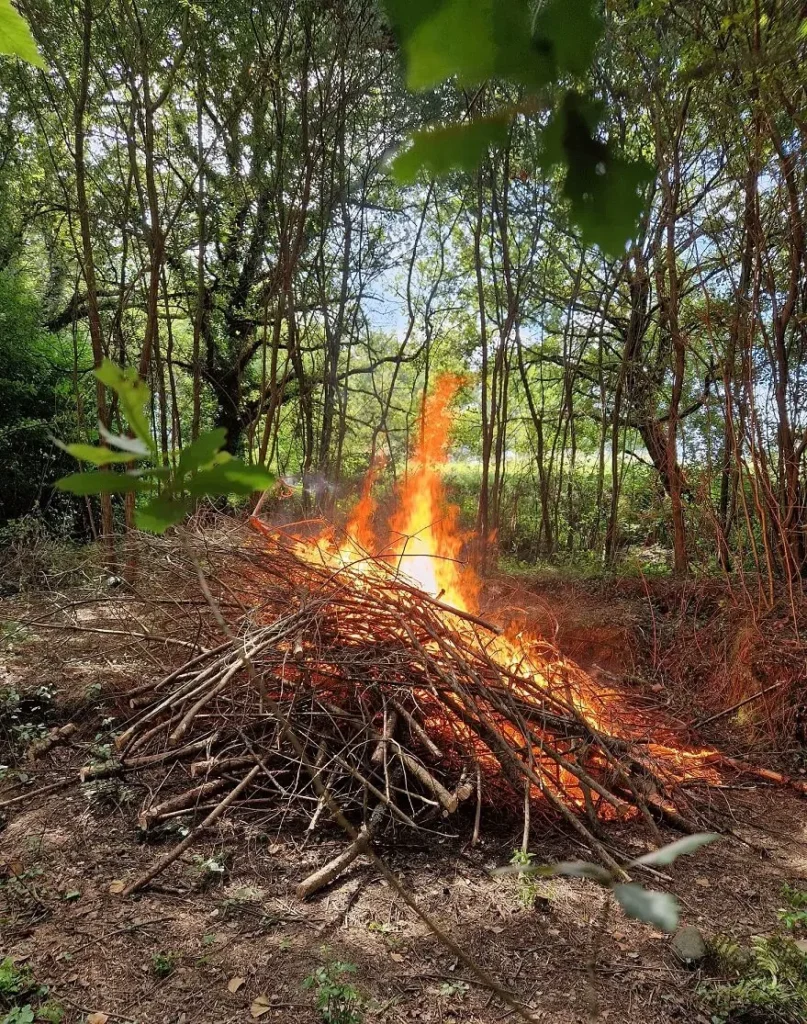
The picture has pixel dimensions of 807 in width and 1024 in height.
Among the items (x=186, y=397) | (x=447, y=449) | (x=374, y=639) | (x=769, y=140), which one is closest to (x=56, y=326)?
(x=186, y=397)

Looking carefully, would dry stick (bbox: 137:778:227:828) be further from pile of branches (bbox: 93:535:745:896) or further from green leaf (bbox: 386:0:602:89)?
green leaf (bbox: 386:0:602:89)

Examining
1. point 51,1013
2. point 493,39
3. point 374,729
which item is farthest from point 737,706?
point 493,39

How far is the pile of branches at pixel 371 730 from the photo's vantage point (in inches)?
89.5

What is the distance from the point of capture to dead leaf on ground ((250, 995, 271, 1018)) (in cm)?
143

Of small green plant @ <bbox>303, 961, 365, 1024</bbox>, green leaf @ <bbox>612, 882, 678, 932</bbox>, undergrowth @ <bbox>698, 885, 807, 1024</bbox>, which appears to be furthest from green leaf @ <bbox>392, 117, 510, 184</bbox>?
undergrowth @ <bbox>698, 885, 807, 1024</bbox>

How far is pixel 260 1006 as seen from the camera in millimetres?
1445

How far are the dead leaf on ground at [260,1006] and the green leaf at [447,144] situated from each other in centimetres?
182

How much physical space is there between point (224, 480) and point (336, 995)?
5.57ft

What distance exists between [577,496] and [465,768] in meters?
8.58

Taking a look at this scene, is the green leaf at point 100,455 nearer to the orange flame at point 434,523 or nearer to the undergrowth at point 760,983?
the undergrowth at point 760,983

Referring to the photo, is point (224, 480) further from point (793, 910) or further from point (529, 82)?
point (793, 910)

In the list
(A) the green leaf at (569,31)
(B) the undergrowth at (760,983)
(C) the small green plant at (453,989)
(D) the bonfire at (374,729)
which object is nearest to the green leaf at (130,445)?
(A) the green leaf at (569,31)

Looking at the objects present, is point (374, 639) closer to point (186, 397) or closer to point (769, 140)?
point (769, 140)

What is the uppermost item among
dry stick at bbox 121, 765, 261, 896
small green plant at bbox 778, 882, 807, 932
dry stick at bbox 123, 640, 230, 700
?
dry stick at bbox 123, 640, 230, 700
